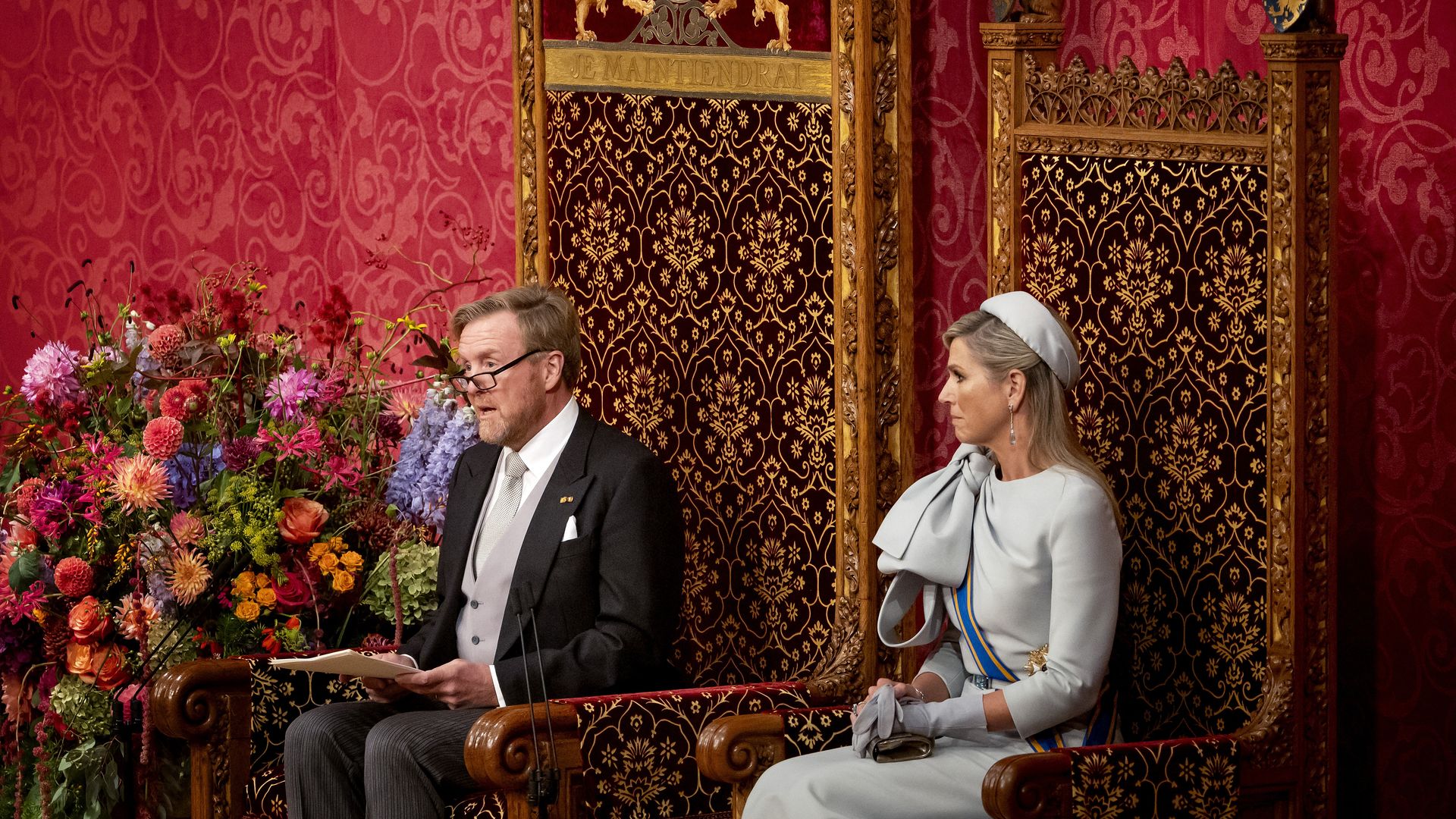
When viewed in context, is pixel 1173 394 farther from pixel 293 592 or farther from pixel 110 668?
pixel 110 668

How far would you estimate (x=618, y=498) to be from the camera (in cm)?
299

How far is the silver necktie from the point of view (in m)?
3.15

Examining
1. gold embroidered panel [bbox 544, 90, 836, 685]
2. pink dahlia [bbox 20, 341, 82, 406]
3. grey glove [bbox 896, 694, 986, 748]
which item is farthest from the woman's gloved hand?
pink dahlia [bbox 20, 341, 82, 406]

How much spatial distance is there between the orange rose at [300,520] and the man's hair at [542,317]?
461 mm

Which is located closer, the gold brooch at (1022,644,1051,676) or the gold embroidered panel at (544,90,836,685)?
the gold brooch at (1022,644,1051,676)

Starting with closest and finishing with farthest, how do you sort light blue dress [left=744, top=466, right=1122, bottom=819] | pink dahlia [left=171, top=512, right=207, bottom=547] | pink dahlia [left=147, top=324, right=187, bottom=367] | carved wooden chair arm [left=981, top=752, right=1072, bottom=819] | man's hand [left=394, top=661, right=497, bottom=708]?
carved wooden chair arm [left=981, top=752, right=1072, bottom=819] < light blue dress [left=744, top=466, right=1122, bottom=819] < man's hand [left=394, top=661, right=497, bottom=708] < pink dahlia [left=171, top=512, right=207, bottom=547] < pink dahlia [left=147, top=324, right=187, bottom=367]

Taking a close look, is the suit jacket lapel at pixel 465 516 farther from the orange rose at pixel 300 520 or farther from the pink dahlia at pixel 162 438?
the pink dahlia at pixel 162 438

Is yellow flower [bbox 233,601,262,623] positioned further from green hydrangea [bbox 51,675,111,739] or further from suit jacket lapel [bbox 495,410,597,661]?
suit jacket lapel [bbox 495,410,597,661]

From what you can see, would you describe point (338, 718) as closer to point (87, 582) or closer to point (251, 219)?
point (87, 582)

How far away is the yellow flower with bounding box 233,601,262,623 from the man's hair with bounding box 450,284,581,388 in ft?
2.21

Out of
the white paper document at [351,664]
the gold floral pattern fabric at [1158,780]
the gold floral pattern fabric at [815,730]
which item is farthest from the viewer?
the gold floral pattern fabric at [815,730]

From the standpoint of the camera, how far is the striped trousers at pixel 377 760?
2783mm

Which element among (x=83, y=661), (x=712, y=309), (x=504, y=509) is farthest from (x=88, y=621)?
(x=712, y=309)

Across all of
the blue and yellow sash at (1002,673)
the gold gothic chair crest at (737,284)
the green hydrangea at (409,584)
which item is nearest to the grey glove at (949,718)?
the blue and yellow sash at (1002,673)
